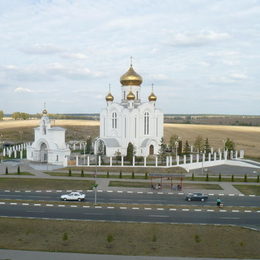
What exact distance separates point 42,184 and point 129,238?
67.1 feet

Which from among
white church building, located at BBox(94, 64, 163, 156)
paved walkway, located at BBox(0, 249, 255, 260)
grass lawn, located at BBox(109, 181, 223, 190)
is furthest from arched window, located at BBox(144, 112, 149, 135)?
paved walkway, located at BBox(0, 249, 255, 260)

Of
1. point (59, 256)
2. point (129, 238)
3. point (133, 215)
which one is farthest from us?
point (133, 215)

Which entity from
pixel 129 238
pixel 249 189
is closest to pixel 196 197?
pixel 249 189

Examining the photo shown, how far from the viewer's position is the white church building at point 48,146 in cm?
5372

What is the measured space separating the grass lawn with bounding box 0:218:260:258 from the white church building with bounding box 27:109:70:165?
28330 mm

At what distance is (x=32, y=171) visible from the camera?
48.1 m

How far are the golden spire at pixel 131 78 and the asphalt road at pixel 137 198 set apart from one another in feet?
95.3

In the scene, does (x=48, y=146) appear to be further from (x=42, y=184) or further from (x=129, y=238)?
(x=129, y=238)

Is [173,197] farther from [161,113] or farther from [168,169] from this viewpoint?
[161,113]

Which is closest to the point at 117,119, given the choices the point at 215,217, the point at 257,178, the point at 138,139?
the point at 138,139

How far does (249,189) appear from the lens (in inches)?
1561

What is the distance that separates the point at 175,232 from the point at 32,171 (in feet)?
95.9

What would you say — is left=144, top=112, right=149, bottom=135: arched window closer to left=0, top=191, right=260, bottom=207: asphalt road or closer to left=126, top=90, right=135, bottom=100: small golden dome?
left=126, top=90, right=135, bottom=100: small golden dome

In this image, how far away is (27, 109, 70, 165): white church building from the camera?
53.7m
